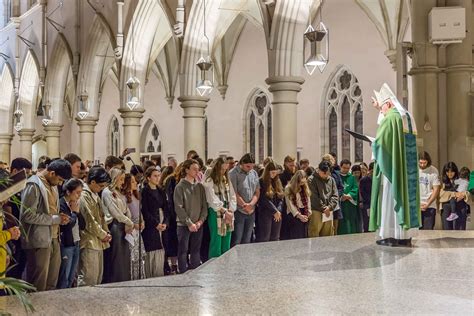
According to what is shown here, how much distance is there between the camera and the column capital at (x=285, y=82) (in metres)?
12.8

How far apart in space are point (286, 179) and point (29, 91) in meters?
21.5

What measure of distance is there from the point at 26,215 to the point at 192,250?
2731 mm

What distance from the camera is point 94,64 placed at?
2195 centimetres

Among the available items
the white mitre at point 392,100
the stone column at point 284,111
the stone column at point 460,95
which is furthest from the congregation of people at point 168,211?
the stone column at point 284,111

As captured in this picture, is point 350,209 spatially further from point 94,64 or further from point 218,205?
point 94,64

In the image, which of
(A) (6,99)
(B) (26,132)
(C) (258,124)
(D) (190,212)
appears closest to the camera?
(D) (190,212)

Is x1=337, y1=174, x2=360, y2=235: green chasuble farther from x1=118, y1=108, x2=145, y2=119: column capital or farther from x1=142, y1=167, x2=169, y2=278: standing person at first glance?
x1=118, y1=108, x2=145, y2=119: column capital

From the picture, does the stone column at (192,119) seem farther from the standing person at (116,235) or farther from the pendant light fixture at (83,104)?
the standing person at (116,235)

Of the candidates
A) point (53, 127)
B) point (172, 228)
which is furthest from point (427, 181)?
point (53, 127)

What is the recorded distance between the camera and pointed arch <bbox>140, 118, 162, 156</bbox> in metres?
28.0

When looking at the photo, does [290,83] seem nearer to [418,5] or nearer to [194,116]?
[418,5]

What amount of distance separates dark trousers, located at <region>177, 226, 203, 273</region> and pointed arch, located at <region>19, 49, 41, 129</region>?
2170 cm

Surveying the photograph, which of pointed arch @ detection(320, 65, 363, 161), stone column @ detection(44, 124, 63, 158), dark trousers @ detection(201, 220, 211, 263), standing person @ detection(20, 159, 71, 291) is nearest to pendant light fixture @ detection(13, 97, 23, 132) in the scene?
stone column @ detection(44, 124, 63, 158)

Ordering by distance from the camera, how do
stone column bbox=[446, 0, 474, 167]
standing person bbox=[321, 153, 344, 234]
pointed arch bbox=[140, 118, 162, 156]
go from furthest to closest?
pointed arch bbox=[140, 118, 162, 156] → stone column bbox=[446, 0, 474, 167] → standing person bbox=[321, 153, 344, 234]
